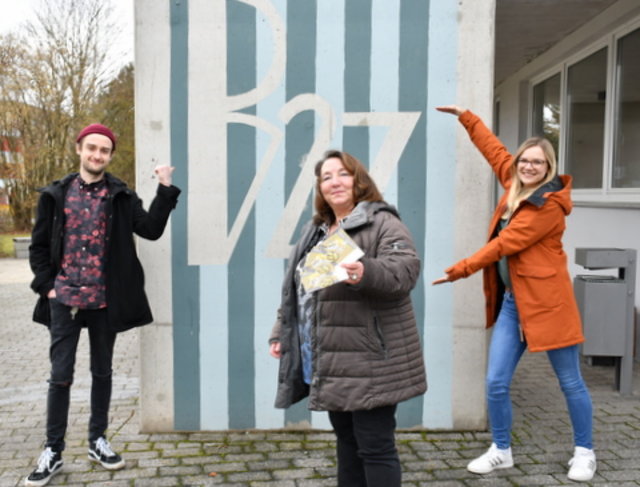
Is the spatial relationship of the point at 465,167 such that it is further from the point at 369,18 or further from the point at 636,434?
the point at 636,434

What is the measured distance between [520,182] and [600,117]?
4.49m

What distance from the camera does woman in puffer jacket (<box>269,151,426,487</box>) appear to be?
248cm

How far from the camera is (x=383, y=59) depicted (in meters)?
4.08

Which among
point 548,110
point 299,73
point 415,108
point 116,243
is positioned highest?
point 548,110

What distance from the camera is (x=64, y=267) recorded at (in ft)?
11.4

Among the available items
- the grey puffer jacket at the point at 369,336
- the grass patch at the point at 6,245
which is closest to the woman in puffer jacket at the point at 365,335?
the grey puffer jacket at the point at 369,336

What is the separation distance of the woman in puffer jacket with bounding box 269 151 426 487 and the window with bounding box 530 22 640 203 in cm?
474

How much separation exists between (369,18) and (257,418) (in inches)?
102

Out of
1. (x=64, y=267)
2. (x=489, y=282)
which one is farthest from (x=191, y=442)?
(x=489, y=282)

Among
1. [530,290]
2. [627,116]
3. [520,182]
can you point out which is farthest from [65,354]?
[627,116]

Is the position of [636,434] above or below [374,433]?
below

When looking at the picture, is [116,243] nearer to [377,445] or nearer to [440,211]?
[377,445]

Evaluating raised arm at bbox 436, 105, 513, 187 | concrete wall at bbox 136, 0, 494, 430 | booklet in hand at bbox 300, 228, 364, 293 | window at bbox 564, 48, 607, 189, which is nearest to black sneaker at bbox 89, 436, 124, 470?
concrete wall at bbox 136, 0, 494, 430

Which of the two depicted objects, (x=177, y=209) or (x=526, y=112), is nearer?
(x=177, y=209)
